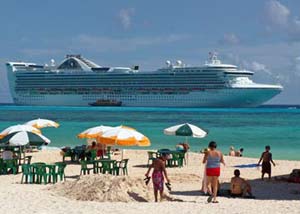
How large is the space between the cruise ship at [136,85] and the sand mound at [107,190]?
77.4 metres

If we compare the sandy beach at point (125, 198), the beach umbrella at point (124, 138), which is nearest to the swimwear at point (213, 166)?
the sandy beach at point (125, 198)

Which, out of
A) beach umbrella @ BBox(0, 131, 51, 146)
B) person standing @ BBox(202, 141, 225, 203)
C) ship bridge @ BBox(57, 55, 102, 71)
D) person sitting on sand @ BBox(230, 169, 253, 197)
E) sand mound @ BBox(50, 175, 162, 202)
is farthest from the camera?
ship bridge @ BBox(57, 55, 102, 71)

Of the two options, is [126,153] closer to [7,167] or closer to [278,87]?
[7,167]

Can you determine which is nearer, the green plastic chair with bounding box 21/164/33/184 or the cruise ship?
the green plastic chair with bounding box 21/164/33/184

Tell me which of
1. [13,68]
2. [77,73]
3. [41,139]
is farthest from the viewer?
[13,68]

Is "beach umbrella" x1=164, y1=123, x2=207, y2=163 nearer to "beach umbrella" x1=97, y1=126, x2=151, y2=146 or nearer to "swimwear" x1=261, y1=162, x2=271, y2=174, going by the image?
"beach umbrella" x1=97, y1=126, x2=151, y2=146

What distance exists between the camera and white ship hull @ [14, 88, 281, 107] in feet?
295

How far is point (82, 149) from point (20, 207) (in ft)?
27.3

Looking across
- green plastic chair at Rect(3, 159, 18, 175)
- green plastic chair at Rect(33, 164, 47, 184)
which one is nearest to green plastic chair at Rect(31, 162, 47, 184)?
green plastic chair at Rect(33, 164, 47, 184)

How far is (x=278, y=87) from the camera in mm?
95875

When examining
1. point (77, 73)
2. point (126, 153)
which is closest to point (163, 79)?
point (77, 73)

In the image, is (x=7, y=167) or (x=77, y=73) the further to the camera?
(x=77, y=73)

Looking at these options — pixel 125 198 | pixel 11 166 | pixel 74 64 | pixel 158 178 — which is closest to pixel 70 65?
pixel 74 64

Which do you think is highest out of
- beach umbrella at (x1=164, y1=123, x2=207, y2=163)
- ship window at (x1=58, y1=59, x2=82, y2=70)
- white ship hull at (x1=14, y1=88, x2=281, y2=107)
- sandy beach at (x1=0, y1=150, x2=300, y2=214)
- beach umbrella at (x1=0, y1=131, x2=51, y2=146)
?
ship window at (x1=58, y1=59, x2=82, y2=70)
